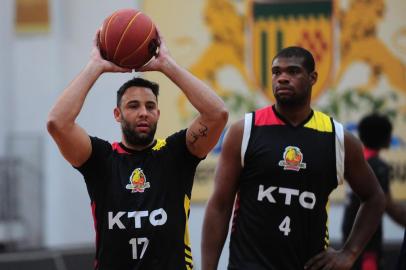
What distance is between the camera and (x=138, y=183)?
5.30 metres

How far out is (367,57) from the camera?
12.1 metres

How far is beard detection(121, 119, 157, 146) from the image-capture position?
17.5ft

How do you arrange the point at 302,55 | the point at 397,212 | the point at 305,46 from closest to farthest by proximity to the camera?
the point at 302,55 → the point at 397,212 → the point at 305,46

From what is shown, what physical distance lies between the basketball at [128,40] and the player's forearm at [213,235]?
1.29 metres

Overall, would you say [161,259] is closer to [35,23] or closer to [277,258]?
[277,258]

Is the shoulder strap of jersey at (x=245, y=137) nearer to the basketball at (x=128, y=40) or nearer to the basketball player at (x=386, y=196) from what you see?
the basketball at (x=128, y=40)

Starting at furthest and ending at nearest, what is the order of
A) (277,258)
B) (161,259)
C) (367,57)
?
(367,57), (277,258), (161,259)

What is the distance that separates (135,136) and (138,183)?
26 cm

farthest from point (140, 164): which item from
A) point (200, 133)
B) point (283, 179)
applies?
point (283, 179)

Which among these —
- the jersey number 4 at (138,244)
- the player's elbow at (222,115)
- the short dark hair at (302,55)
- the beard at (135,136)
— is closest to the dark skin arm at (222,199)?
the short dark hair at (302,55)

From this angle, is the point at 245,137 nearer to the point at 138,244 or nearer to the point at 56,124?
the point at 138,244

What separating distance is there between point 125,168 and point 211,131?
52 cm

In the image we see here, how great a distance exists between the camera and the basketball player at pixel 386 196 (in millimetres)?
7754

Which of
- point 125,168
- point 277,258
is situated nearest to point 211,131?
point 125,168
